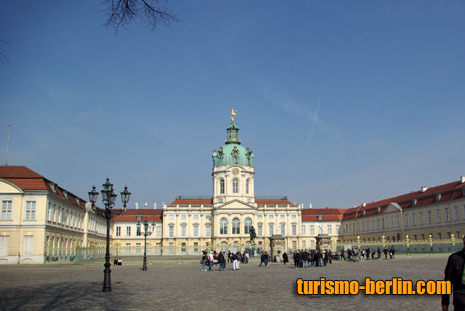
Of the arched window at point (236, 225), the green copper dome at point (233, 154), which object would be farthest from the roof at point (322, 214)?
the green copper dome at point (233, 154)

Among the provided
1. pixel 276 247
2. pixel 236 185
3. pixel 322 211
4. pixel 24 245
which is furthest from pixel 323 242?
pixel 322 211

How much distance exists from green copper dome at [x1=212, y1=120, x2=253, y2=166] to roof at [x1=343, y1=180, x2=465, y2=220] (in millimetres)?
25288

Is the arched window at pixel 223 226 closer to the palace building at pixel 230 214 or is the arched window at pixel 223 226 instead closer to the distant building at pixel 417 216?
the palace building at pixel 230 214

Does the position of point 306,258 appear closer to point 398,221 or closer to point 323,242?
point 323,242

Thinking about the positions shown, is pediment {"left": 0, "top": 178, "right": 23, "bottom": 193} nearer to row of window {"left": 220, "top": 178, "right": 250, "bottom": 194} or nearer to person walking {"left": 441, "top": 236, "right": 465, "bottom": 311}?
person walking {"left": 441, "top": 236, "right": 465, "bottom": 311}

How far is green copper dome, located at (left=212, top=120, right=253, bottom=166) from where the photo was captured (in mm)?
93688

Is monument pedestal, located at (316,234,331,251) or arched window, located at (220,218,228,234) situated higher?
arched window, located at (220,218,228,234)

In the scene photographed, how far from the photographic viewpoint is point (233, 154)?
93.8 m

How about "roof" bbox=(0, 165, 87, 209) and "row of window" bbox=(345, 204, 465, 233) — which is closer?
"roof" bbox=(0, 165, 87, 209)

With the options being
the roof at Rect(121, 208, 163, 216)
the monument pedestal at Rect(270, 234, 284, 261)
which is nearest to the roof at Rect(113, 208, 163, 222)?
the roof at Rect(121, 208, 163, 216)

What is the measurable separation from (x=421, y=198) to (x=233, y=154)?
125 feet

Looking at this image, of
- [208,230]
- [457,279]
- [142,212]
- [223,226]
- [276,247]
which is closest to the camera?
[457,279]

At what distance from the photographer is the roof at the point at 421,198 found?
61822mm

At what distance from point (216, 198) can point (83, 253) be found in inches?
1824
